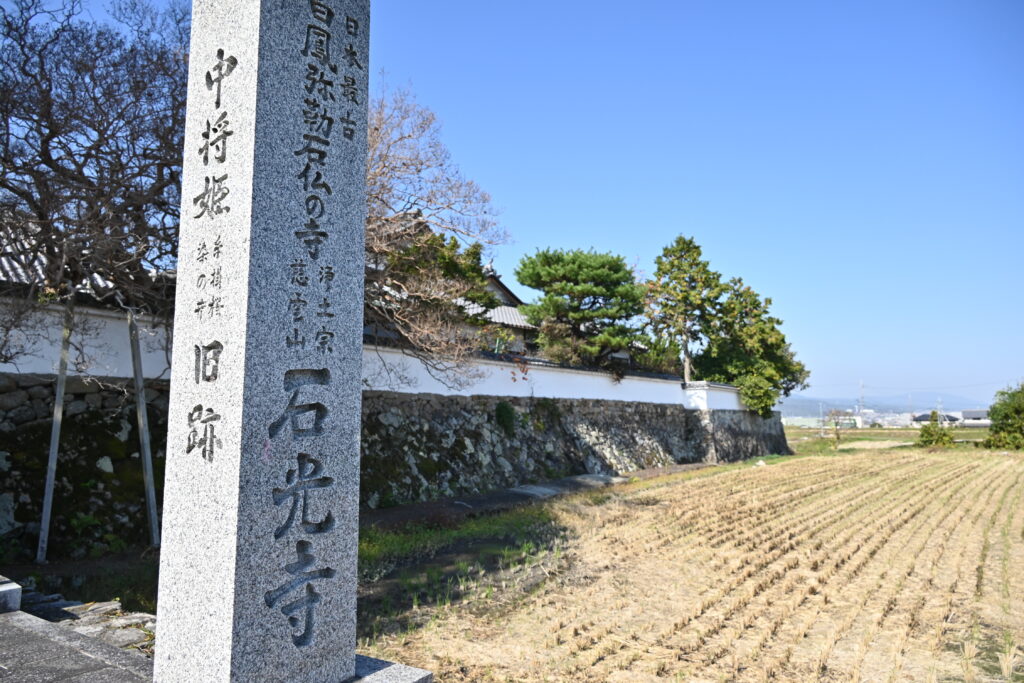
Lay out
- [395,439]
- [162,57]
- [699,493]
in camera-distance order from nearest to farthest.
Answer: [162,57], [395,439], [699,493]

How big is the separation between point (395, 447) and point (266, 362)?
867cm

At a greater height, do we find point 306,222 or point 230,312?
point 306,222

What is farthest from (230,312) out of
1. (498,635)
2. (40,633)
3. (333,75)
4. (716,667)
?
(716,667)

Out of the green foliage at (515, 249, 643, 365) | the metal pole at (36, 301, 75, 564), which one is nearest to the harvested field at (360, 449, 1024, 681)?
the metal pole at (36, 301, 75, 564)

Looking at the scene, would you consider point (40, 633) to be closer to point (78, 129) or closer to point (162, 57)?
point (78, 129)

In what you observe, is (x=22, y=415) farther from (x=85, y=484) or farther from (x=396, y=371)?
(x=396, y=371)

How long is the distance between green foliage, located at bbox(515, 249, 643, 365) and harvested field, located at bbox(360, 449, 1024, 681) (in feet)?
26.9

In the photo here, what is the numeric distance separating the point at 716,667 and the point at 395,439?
7669 mm

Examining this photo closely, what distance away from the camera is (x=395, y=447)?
36.9 feet

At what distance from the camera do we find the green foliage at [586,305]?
1975 centimetres

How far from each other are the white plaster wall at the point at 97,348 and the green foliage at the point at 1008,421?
34.7 metres

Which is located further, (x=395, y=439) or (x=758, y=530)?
(x=395, y=439)

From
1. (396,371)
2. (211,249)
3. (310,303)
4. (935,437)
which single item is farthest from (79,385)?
(935,437)

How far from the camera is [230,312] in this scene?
2830mm
